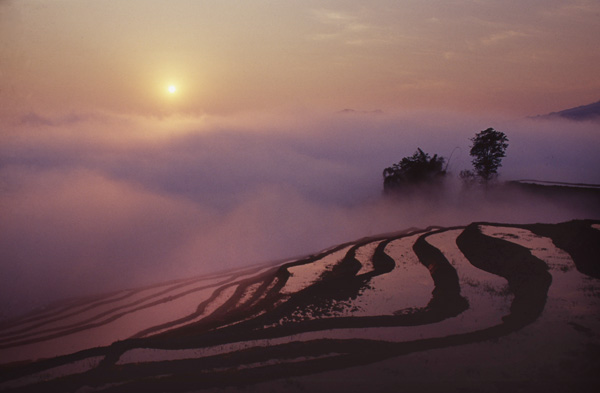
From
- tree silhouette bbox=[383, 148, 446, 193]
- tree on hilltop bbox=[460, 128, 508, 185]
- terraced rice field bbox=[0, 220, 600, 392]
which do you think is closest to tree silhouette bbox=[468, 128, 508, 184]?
tree on hilltop bbox=[460, 128, 508, 185]

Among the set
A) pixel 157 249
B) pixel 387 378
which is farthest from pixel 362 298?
pixel 157 249

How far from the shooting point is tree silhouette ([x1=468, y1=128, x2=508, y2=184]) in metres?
81.7

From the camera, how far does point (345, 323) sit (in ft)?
82.4

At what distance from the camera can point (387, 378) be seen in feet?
58.7

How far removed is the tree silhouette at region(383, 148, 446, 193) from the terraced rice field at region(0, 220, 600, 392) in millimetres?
58934

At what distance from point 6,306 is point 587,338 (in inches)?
3666

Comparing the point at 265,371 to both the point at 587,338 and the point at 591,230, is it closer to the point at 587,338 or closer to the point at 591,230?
the point at 587,338

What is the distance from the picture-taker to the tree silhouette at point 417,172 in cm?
10562

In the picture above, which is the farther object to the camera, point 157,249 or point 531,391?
point 157,249

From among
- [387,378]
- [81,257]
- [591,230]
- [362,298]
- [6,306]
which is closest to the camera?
[387,378]

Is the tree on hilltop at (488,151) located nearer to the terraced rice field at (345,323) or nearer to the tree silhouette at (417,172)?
the tree silhouette at (417,172)

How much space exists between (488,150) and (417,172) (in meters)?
25.5

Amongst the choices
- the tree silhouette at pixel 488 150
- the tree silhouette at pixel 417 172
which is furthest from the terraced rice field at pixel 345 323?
the tree silhouette at pixel 417 172

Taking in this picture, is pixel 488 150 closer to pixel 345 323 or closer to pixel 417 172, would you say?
pixel 417 172
